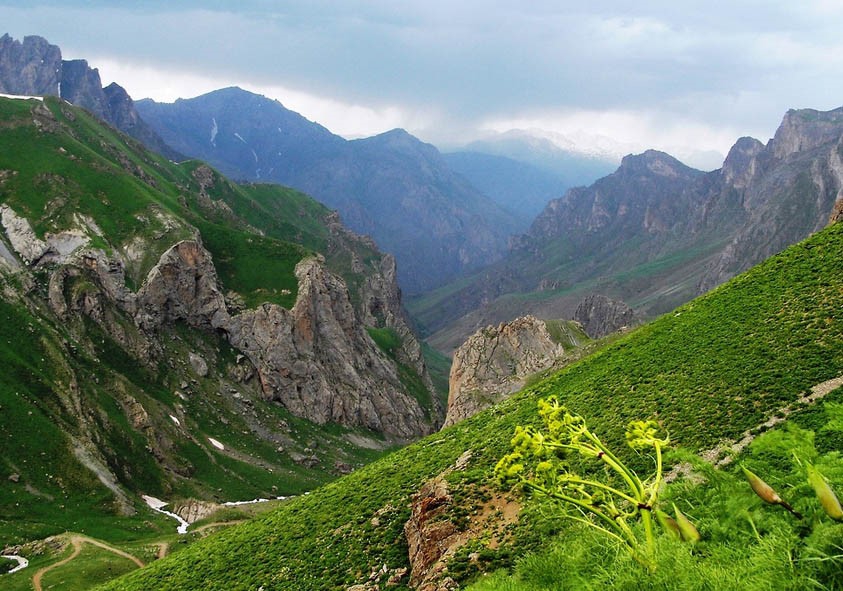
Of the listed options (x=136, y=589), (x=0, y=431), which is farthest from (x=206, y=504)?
(x=136, y=589)

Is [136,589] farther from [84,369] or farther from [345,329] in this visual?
[345,329]

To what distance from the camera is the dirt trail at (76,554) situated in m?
60.9

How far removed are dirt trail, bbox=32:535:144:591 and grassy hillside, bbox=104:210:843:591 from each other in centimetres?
1768

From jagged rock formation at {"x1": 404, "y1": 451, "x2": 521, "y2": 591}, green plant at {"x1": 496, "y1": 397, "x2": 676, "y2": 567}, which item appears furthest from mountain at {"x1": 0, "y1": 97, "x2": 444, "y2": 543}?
green plant at {"x1": 496, "y1": 397, "x2": 676, "y2": 567}

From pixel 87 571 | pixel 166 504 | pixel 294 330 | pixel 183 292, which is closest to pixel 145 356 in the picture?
pixel 183 292

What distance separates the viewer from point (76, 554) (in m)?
69.6

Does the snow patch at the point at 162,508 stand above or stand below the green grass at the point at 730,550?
below

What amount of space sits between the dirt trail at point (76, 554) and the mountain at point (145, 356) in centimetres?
498

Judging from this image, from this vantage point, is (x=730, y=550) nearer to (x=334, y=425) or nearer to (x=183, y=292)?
(x=183, y=292)

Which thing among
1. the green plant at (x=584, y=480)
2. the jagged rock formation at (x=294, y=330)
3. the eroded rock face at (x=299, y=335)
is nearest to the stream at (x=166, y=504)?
the jagged rock formation at (x=294, y=330)

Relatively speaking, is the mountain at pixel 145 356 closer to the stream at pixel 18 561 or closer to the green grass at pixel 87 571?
the stream at pixel 18 561

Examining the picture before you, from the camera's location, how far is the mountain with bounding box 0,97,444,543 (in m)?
94.0

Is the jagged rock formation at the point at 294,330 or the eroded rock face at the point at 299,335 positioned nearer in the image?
the jagged rock formation at the point at 294,330

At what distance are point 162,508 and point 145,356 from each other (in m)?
45.0
